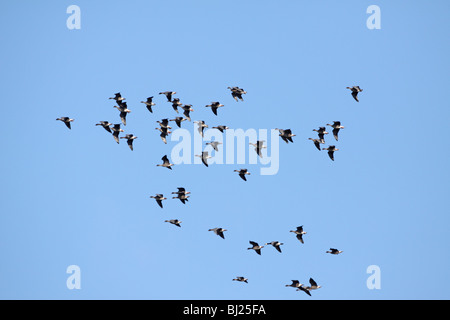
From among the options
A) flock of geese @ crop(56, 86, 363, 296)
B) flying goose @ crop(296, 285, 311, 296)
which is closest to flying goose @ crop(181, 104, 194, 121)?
flock of geese @ crop(56, 86, 363, 296)

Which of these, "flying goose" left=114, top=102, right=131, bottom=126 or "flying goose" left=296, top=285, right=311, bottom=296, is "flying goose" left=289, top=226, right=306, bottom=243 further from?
"flying goose" left=114, top=102, right=131, bottom=126

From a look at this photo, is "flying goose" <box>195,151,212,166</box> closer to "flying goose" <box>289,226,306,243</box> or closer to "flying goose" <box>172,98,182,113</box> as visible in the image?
"flying goose" <box>172,98,182,113</box>

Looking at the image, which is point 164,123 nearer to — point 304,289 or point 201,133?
point 201,133

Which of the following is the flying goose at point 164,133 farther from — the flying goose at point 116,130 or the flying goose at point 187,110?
the flying goose at point 116,130

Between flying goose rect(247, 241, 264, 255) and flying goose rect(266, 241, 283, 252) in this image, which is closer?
flying goose rect(266, 241, 283, 252)

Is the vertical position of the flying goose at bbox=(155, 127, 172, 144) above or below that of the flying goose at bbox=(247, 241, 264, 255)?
above

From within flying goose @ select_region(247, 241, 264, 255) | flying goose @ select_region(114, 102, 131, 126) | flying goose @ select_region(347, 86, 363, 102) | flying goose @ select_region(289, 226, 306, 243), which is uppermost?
flying goose @ select_region(347, 86, 363, 102)

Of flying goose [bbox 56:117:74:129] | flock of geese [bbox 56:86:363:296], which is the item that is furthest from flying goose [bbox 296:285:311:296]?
flying goose [bbox 56:117:74:129]

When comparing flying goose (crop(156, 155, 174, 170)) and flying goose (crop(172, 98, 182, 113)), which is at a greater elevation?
flying goose (crop(172, 98, 182, 113))

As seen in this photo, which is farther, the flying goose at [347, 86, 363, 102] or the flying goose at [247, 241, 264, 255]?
the flying goose at [247, 241, 264, 255]
